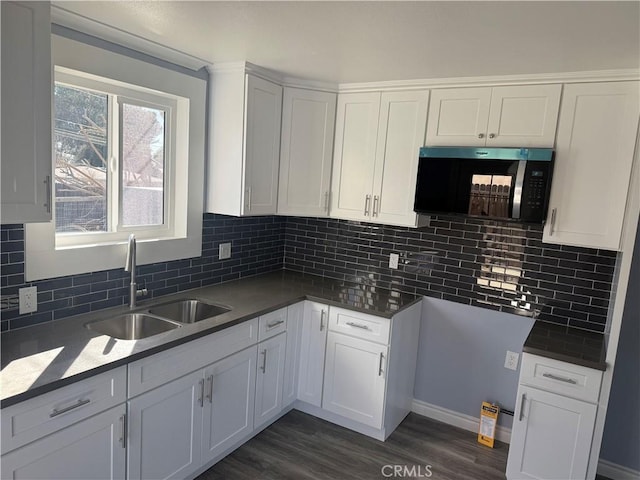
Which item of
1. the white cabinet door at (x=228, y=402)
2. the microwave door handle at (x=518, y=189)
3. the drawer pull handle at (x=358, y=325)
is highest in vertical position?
the microwave door handle at (x=518, y=189)

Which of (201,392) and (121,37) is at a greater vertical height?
(121,37)

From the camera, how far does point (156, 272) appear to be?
2.69 meters

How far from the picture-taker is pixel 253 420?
2.70 m

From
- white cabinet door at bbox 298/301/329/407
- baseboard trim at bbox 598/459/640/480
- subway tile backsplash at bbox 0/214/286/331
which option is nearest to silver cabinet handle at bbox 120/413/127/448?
subway tile backsplash at bbox 0/214/286/331

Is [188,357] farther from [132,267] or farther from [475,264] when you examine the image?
[475,264]

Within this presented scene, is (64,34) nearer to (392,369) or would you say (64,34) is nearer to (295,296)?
(295,296)

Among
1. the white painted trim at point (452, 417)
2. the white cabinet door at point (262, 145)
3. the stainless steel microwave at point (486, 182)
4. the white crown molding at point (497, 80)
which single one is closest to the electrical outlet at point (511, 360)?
the white painted trim at point (452, 417)

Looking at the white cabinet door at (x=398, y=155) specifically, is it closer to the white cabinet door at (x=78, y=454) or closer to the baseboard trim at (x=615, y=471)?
the baseboard trim at (x=615, y=471)

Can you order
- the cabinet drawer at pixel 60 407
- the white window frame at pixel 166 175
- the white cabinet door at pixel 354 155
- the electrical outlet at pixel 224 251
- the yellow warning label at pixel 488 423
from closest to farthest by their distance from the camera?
the cabinet drawer at pixel 60 407 < the white window frame at pixel 166 175 < the yellow warning label at pixel 488 423 < the white cabinet door at pixel 354 155 < the electrical outlet at pixel 224 251

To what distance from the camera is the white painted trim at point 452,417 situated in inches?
117

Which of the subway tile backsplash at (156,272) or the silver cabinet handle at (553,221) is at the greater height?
the silver cabinet handle at (553,221)

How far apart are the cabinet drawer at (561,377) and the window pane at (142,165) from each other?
90.2 inches

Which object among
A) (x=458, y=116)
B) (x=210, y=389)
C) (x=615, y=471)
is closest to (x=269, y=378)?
(x=210, y=389)

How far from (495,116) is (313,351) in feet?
6.13
